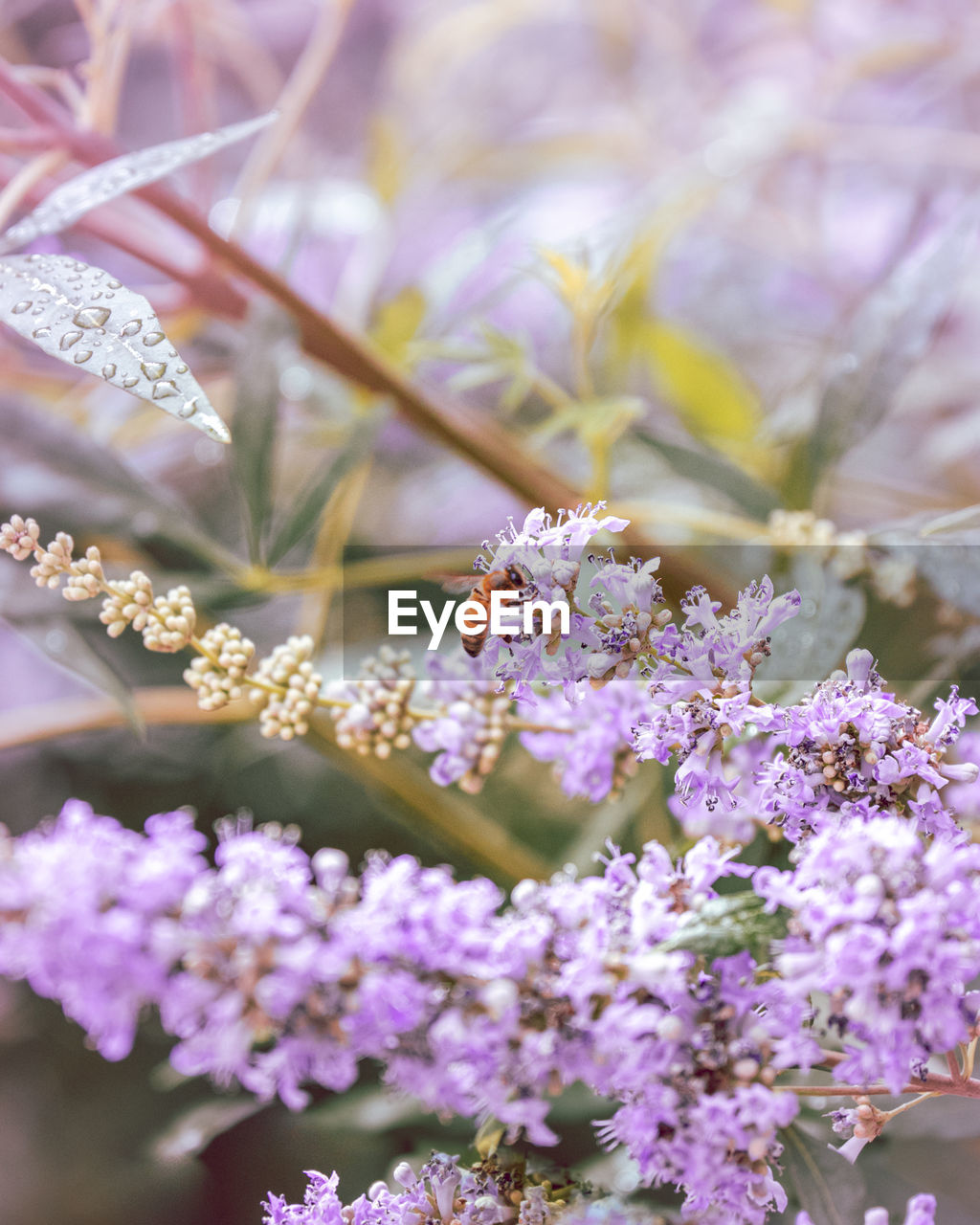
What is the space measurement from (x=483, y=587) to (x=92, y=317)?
6.6 inches

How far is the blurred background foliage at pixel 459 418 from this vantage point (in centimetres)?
52

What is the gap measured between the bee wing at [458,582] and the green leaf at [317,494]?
5.2 inches

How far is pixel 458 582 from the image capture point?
39cm

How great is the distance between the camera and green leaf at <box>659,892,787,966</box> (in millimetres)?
304

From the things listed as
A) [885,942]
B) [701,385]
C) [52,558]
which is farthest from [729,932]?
[701,385]

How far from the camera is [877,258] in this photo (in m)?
0.93

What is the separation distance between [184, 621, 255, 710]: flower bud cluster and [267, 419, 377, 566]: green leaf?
13 cm

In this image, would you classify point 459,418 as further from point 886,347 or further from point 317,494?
point 886,347

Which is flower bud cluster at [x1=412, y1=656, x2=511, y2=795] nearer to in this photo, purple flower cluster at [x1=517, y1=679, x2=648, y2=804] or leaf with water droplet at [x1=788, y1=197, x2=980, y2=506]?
purple flower cluster at [x1=517, y1=679, x2=648, y2=804]

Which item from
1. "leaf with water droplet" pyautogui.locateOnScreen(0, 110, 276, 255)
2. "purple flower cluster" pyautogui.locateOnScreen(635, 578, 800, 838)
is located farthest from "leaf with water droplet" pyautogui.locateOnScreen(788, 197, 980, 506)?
"leaf with water droplet" pyautogui.locateOnScreen(0, 110, 276, 255)

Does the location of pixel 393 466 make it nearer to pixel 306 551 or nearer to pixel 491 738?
pixel 306 551

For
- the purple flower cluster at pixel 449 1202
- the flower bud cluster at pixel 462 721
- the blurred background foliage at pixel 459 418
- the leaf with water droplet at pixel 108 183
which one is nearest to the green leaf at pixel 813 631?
the blurred background foliage at pixel 459 418

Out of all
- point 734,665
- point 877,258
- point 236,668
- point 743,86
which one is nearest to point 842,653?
point 734,665

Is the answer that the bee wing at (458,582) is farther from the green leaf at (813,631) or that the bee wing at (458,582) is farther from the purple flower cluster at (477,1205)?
the purple flower cluster at (477,1205)
